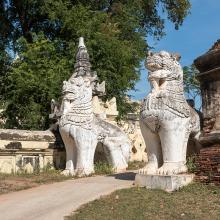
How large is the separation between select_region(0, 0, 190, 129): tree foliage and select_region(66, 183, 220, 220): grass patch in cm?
1045

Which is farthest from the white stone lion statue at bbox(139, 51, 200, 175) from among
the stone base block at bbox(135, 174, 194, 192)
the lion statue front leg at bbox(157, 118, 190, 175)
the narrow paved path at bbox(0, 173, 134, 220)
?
the narrow paved path at bbox(0, 173, 134, 220)

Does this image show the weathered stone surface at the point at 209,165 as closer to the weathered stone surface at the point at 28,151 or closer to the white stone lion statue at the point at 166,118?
the white stone lion statue at the point at 166,118

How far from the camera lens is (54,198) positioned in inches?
340

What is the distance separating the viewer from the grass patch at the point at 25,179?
401 inches

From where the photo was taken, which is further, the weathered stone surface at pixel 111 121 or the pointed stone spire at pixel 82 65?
the weathered stone surface at pixel 111 121

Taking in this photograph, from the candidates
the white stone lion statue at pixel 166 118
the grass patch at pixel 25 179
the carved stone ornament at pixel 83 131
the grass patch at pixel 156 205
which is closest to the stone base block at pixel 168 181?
the grass patch at pixel 156 205

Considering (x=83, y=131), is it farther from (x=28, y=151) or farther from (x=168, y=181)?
(x=168, y=181)

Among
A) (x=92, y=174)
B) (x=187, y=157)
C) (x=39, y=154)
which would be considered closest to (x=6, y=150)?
(x=39, y=154)

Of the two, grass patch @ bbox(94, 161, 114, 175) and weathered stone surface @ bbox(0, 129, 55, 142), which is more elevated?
weathered stone surface @ bbox(0, 129, 55, 142)

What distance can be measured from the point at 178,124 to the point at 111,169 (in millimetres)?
4119

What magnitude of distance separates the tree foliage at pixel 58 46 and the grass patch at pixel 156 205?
10.4 metres

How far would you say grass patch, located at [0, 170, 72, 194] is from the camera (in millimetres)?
10188

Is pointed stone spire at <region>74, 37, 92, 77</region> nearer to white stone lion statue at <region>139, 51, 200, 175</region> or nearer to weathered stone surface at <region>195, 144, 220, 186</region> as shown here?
white stone lion statue at <region>139, 51, 200, 175</region>

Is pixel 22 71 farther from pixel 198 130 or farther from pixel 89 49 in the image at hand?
pixel 198 130
